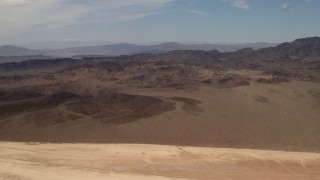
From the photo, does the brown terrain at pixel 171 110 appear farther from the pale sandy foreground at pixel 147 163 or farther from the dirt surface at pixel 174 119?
the pale sandy foreground at pixel 147 163

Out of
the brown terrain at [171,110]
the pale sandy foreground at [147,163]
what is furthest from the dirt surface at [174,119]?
the pale sandy foreground at [147,163]

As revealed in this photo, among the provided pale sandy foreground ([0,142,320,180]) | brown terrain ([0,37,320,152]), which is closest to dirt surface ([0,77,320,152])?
brown terrain ([0,37,320,152])

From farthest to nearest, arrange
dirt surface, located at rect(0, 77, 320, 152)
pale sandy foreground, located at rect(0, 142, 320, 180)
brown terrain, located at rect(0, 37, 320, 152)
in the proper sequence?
brown terrain, located at rect(0, 37, 320, 152) < dirt surface, located at rect(0, 77, 320, 152) < pale sandy foreground, located at rect(0, 142, 320, 180)

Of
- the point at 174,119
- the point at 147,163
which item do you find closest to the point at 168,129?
the point at 174,119

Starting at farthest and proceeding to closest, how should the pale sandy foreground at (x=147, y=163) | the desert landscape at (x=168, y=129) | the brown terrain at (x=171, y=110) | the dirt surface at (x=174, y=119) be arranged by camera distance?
the brown terrain at (x=171, y=110) < the dirt surface at (x=174, y=119) < the desert landscape at (x=168, y=129) < the pale sandy foreground at (x=147, y=163)

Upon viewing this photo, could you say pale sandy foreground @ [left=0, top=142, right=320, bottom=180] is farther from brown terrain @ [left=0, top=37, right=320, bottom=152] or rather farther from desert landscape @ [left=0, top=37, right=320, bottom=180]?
brown terrain @ [left=0, top=37, right=320, bottom=152]

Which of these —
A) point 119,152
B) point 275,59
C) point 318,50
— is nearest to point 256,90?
point 119,152

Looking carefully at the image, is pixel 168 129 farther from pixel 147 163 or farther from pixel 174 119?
pixel 147 163
